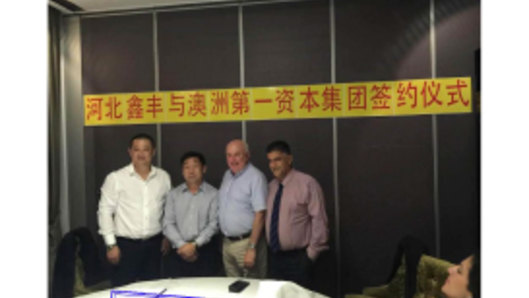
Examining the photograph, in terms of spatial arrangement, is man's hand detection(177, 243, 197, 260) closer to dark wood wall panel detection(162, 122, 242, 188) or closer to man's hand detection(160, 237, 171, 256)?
man's hand detection(160, 237, 171, 256)

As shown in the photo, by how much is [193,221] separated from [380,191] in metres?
0.78

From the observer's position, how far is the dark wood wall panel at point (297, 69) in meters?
1.62

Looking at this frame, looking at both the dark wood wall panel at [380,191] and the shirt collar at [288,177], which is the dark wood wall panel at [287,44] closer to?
the dark wood wall panel at [380,191]

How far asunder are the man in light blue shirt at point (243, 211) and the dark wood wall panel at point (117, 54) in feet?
1.67

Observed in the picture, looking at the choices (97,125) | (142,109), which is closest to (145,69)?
(142,109)

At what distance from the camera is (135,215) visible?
1.82 metres

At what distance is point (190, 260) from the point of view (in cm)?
175

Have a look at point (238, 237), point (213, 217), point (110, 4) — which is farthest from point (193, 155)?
point (110, 4)

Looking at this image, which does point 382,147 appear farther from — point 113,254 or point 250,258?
point 113,254

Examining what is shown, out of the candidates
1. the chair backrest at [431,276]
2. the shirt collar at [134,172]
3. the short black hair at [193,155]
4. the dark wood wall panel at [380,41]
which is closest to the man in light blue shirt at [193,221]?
the short black hair at [193,155]

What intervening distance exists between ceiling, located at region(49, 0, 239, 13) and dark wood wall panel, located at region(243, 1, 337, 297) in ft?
0.80

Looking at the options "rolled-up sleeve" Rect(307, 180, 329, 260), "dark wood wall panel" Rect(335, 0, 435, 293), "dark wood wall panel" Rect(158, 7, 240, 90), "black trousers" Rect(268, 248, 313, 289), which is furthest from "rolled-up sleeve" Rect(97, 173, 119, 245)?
"dark wood wall panel" Rect(335, 0, 435, 293)
